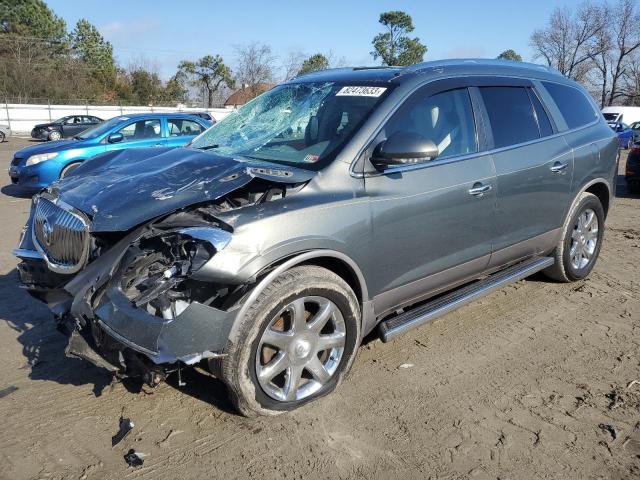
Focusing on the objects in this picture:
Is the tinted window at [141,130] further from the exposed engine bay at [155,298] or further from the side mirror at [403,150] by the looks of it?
the side mirror at [403,150]

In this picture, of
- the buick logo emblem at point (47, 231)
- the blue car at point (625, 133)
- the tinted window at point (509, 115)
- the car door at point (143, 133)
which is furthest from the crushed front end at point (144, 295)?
the blue car at point (625, 133)

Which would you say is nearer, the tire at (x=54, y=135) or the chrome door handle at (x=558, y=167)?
the chrome door handle at (x=558, y=167)

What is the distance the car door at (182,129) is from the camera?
11.0m

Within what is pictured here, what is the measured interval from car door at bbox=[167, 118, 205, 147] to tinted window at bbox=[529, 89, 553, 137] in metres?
7.75

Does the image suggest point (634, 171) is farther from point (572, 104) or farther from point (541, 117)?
point (541, 117)

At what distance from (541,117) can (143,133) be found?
8345mm

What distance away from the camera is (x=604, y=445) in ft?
9.29

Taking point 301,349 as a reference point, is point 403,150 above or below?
above

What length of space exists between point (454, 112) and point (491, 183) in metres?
0.59

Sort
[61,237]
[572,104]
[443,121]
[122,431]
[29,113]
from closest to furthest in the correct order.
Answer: [122,431] < [61,237] < [443,121] < [572,104] < [29,113]

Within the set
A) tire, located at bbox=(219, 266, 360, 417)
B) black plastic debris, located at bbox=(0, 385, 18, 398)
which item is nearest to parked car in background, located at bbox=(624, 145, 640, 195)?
tire, located at bbox=(219, 266, 360, 417)

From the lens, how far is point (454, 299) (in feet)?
12.8

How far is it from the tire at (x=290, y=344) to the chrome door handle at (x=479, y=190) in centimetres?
125

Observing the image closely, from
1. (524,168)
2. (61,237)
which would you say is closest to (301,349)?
(61,237)
